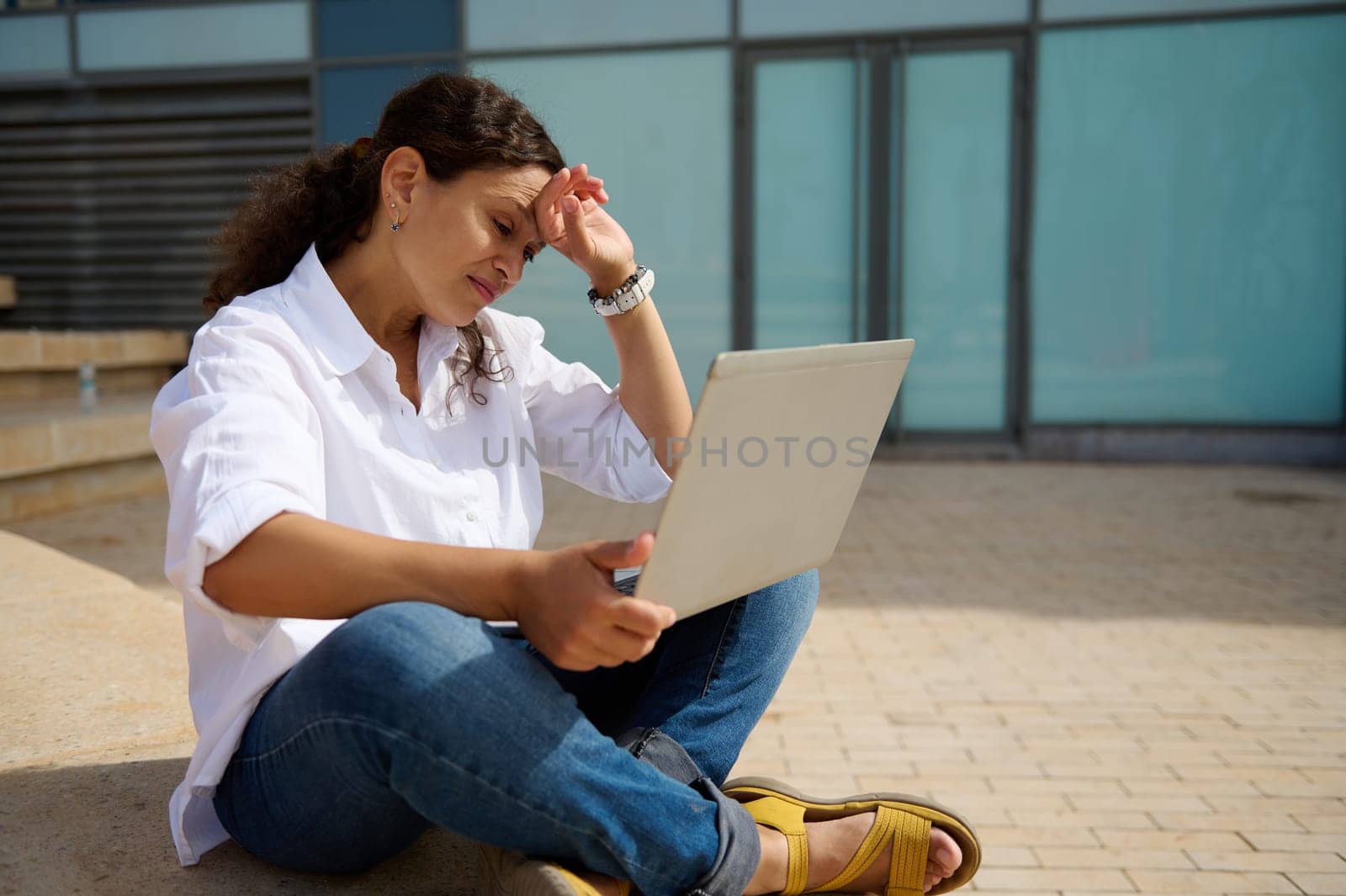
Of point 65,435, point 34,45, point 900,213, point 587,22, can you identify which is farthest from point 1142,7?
point 34,45

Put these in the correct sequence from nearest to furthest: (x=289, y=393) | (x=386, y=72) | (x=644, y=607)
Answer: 1. (x=644, y=607)
2. (x=289, y=393)
3. (x=386, y=72)

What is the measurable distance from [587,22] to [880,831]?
285 inches

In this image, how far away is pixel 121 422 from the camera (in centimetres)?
628

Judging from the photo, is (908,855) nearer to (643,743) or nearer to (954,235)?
(643,743)

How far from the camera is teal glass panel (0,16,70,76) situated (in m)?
8.54

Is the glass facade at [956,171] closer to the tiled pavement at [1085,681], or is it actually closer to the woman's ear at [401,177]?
the tiled pavement at [1085,681]

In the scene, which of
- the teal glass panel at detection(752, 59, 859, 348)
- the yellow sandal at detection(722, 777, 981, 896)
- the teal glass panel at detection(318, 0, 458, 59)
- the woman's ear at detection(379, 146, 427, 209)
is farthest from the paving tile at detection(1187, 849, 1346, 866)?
the teal glass panel at detection(318, 0, 458, 59)

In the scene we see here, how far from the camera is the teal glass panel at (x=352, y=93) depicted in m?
8.22

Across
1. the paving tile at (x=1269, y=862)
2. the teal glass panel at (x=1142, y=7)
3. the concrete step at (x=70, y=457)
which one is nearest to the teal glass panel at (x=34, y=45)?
the concrete step at (x=70, y=457)

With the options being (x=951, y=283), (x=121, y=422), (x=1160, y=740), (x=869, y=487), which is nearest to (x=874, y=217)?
(x=951, y=283)

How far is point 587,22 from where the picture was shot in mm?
7969

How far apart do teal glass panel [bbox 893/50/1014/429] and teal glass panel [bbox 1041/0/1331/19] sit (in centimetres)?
42

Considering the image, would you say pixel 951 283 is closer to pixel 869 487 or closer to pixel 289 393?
pixel 869 487

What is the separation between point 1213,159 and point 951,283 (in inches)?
71.5
